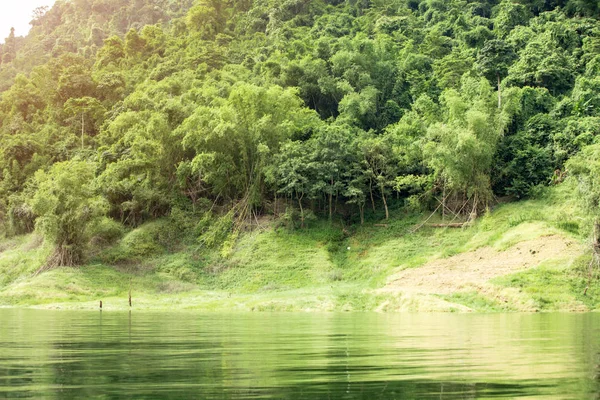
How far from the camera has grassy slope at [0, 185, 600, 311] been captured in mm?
34344

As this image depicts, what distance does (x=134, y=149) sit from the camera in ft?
191

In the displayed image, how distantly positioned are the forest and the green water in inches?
863

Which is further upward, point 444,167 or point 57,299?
point 444,167

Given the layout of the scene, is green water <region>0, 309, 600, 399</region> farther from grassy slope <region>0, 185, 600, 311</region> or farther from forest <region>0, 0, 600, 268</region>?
forest <region>0, 0, 600, 268</region>

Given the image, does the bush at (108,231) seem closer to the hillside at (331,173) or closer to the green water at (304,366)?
the hillside at (331,173)

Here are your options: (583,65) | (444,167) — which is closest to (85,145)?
(444,167)

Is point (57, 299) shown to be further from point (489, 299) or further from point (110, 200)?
point (489, 299)

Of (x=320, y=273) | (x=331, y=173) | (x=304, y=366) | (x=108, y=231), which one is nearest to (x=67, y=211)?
(x=108, y=231)

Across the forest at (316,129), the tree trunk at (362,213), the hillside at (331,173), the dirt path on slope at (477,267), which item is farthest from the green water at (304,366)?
the tree trunk at (362,213)

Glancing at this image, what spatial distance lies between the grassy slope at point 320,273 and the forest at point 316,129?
2.25 m

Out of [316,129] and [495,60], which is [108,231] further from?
[495,60]

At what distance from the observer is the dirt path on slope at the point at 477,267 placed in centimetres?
3684

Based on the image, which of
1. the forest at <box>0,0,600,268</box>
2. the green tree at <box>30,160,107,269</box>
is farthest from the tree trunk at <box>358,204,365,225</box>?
the green tree at <box>30,160,107,269</box>

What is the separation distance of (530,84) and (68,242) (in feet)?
128
